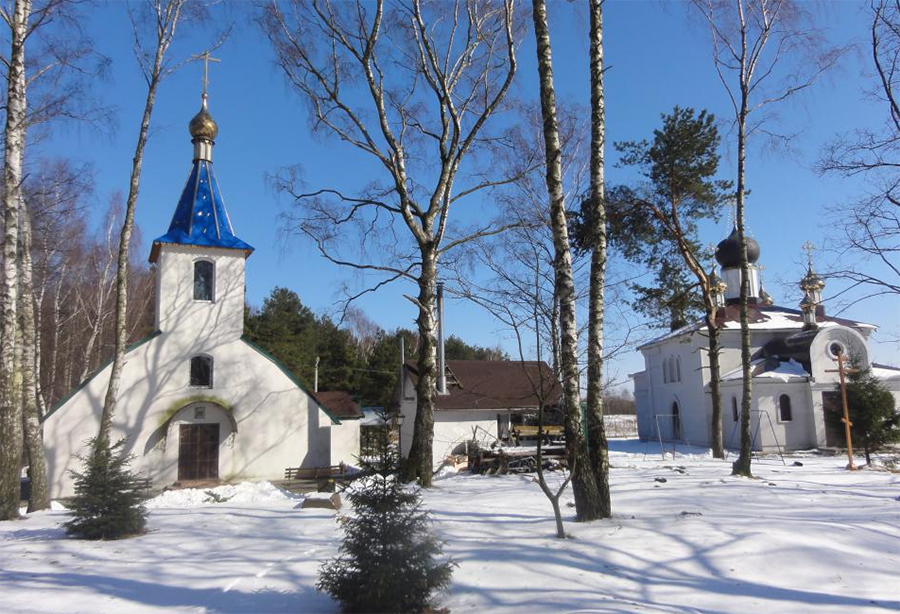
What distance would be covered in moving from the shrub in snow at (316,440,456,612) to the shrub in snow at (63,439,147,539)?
13.8 ft

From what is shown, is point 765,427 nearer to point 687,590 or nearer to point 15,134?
point 687,590

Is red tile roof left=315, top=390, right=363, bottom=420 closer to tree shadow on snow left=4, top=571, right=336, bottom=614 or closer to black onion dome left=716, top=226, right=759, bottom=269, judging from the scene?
black onion dome left=716, top=226, right=759, bottom=269

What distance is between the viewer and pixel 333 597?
5266 mm

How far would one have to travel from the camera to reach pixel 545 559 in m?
6.30

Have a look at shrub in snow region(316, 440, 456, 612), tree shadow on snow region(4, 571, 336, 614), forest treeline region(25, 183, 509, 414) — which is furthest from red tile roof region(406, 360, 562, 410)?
shrub in snow region(316, 440, 456, 612)

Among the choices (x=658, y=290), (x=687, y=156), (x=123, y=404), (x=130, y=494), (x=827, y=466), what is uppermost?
(x=687, y=156)

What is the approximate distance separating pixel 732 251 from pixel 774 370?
25.2 feet

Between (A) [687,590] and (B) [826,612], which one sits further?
(A) [687,590]

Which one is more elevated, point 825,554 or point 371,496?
point 371,496

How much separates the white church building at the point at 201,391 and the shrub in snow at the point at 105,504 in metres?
11.8

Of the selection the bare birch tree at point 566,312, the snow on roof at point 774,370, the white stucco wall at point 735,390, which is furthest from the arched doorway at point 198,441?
the snow on roof at point 774,370

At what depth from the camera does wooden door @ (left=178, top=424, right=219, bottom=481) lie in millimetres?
19750

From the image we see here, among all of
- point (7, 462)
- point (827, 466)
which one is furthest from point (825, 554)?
point (827, 466)

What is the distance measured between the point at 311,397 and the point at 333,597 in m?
16.5
